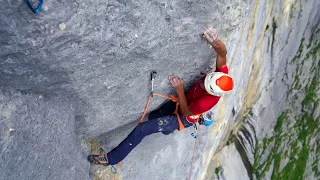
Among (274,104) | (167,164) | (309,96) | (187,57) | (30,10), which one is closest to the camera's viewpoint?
(30,10)

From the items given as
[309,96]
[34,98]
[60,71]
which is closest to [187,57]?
[60,71]

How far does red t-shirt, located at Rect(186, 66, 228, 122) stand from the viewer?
4.29m

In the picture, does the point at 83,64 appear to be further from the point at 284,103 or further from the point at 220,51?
the point at 284,103

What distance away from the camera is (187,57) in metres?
4.25

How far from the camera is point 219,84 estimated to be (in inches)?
157

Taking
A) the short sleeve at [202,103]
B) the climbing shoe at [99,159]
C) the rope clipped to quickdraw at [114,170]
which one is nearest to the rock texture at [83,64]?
the climbing shoe at [99,159]

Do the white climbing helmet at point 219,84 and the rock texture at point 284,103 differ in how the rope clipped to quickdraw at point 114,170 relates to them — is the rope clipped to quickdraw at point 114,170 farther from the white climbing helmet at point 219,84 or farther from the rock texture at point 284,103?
the rock texture at point 284,103

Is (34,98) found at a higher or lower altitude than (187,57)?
lower

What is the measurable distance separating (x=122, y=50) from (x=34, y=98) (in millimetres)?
1069

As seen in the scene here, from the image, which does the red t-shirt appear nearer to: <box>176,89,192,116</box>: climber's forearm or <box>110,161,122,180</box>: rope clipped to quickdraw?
<box>176,89,192,116</box>: climber's forearm

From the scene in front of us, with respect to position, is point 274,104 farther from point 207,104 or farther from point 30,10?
point 30,10

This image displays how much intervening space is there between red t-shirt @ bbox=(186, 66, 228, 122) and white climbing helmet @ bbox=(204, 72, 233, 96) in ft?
0.64

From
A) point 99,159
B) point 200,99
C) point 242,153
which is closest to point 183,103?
point 200,99

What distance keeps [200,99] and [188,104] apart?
1.09ft
